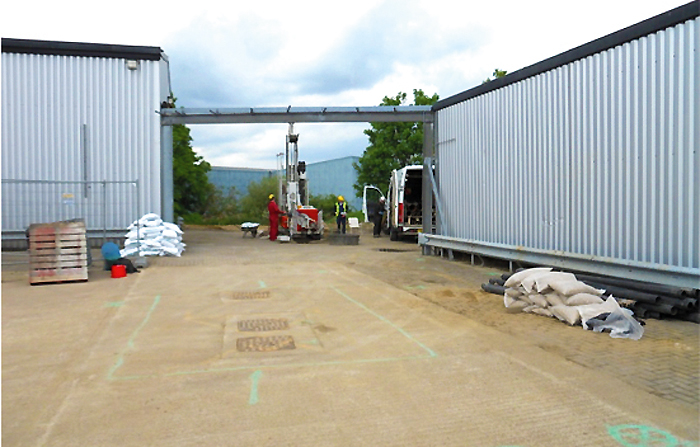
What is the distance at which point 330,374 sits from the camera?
5316mm

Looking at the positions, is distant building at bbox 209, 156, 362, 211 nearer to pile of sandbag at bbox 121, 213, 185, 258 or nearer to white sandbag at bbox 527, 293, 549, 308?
pile of sandbag at bbox 121, 213, 185, 258

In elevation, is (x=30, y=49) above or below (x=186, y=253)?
above

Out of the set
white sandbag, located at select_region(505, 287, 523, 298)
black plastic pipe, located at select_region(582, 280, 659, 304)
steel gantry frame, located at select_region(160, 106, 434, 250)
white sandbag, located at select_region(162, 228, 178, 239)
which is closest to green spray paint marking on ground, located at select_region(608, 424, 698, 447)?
black plastic pipe, located at select_region(582, 280, 659, 304)

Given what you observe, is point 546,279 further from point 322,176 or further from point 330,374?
point 322,176

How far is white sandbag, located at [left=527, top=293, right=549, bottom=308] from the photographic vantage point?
7857 millimetres

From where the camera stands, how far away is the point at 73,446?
3764mm

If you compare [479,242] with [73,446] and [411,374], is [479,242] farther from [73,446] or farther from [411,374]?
[73,446]

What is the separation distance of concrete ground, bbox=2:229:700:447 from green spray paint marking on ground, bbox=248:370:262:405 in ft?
0.09

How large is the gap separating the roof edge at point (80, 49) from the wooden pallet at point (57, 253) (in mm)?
8601

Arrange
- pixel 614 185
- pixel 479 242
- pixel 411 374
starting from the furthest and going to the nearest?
1. pixel 479 242
2. pixel 614 185
3. pixel 411 374

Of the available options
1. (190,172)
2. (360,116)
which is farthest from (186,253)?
(190,172)

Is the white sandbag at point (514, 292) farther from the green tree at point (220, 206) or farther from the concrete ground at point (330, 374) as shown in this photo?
the green tree at point (220, 206)

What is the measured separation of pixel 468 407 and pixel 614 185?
6798 millimetres

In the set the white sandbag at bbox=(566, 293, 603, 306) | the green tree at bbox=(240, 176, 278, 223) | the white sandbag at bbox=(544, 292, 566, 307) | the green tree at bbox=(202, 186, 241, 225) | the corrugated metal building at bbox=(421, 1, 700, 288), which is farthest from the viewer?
the green tree at bbox=(202, 186, 241, 225)
